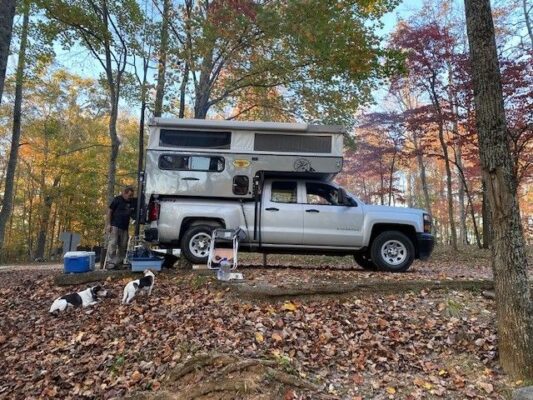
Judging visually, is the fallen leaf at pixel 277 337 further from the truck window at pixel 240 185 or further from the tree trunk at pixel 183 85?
the tree trunk at pixel 183 85

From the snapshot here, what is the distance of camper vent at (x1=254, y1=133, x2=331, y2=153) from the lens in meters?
8.52

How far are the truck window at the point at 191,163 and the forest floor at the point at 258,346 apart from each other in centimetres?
240

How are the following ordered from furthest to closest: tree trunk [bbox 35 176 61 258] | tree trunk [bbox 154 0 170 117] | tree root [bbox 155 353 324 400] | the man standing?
1. tree trunk [bbox 35 176 61 258]
2. tree trunk [bbox 154 0 170 117]
3. the man standing
4. tree root [bbox 155 353 324 400]

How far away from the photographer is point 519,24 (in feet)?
58.2

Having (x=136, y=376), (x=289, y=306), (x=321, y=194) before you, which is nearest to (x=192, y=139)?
(x=321, y=194)

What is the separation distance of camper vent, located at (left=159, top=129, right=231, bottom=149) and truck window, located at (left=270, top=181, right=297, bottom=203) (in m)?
1.40

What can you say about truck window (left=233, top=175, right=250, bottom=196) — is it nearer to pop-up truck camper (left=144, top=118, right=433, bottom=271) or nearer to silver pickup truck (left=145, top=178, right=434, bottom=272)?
pop-up truck camper (left=144, top=118, right=433, bottom=271)

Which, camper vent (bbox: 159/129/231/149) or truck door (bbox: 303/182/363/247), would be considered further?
camper vent (bbox: 159/129/231/149)

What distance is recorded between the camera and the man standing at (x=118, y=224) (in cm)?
899

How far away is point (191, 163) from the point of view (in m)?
8.57

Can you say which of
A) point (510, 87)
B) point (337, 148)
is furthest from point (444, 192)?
point (337, 148)

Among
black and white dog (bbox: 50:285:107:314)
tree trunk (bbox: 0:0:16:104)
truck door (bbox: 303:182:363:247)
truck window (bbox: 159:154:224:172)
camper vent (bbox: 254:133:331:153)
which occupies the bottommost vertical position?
black and white dog (bbox: 50:285:107:314)

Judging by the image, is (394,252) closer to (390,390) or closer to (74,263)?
(390,390)

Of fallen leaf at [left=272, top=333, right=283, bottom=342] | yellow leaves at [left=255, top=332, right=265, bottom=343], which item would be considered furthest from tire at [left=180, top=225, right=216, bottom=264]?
fallen leaf at [left=272, top=333, right=283, bottom=342]
